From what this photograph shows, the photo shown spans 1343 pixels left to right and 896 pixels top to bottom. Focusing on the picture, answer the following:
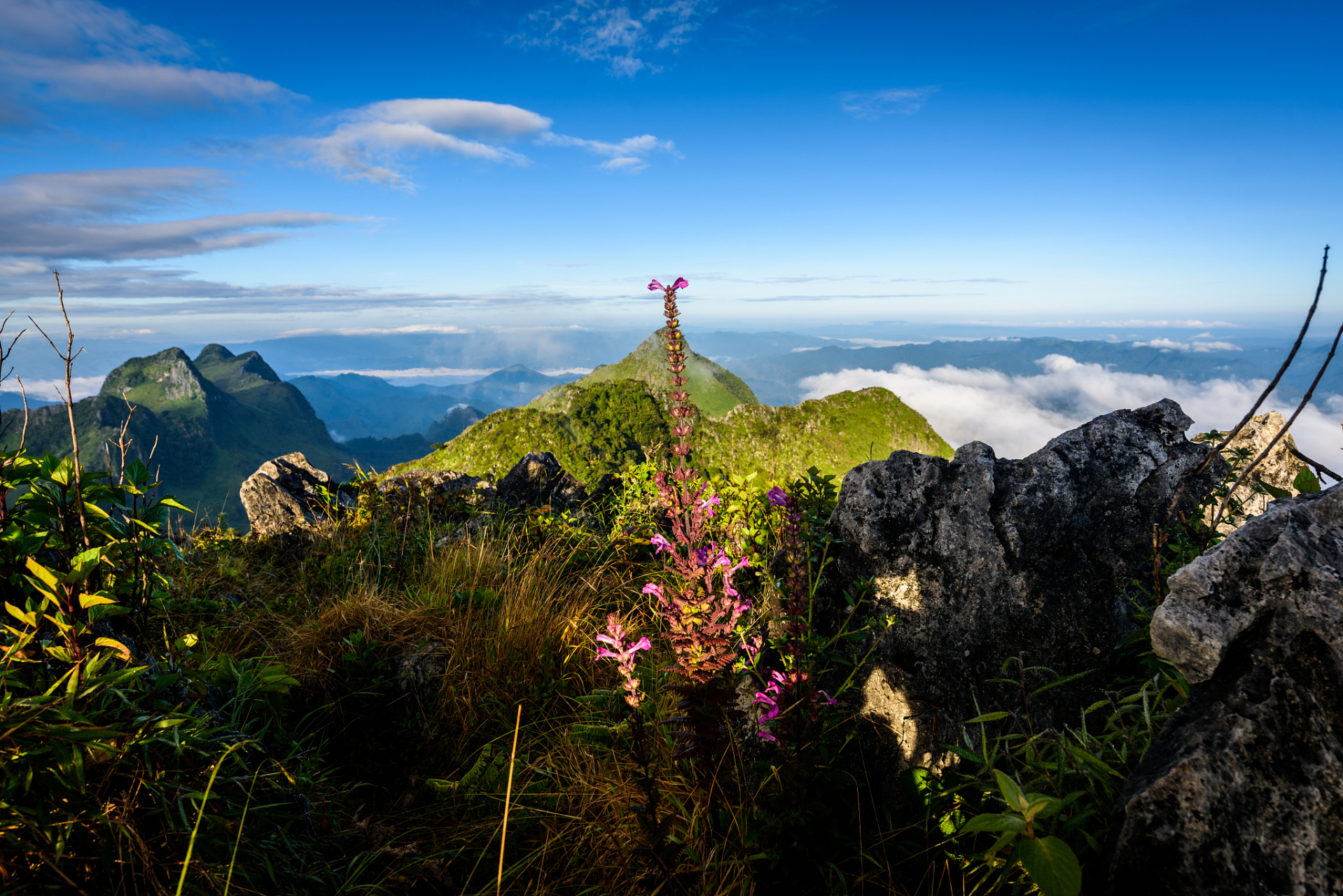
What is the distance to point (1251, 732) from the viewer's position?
172 cm

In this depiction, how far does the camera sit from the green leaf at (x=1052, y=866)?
5.41ft

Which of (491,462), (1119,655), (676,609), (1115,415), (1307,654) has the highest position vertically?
(1115,415)

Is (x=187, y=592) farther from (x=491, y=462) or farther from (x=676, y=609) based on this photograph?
(x=491, y=462)

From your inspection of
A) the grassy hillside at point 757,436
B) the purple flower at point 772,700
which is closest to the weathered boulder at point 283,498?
the purple flower at point 772,700

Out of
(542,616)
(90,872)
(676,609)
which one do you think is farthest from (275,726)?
(676,609)

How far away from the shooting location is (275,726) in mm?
3332

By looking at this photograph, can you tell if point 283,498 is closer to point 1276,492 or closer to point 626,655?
point 626,655

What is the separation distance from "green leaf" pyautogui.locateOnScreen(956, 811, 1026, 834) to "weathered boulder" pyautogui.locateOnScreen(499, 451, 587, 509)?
6.58 m

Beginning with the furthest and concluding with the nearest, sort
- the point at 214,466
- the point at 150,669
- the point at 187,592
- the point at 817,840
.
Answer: the point at 214,466 → the point at 187,592 → the point at 150,669 → the point at 817,840

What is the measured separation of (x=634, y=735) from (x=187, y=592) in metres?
5.05

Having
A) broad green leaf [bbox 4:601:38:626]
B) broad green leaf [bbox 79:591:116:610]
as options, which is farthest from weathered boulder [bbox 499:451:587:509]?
broad green leaf [bbox 4:601:38:626]

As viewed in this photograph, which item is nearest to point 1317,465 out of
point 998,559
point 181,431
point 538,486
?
point 998,559

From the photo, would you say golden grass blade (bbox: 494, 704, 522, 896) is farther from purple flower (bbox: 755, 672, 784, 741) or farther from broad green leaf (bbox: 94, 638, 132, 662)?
broad green leaf (bbox: 94, 638, 132, 662)

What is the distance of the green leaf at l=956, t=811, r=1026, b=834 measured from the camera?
177 centimetres
